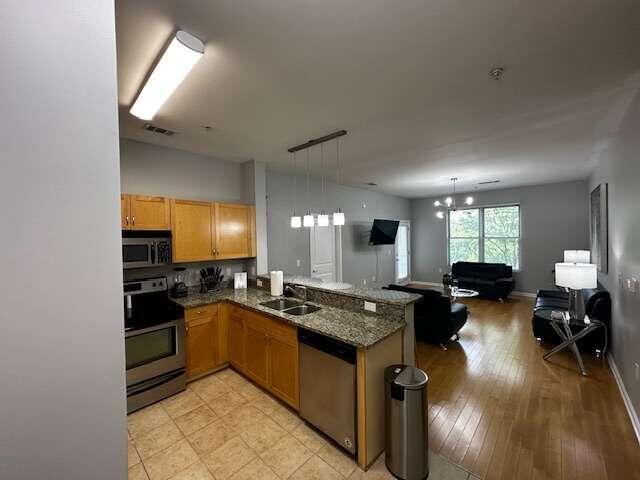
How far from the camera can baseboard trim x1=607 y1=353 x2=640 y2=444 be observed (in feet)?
7.32

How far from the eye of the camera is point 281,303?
10.3 feet

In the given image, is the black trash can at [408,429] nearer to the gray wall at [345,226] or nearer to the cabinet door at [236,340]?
the cabinet door at [236,340]

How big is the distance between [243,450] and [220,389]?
0.95 meters

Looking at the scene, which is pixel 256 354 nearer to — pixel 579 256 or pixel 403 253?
pixel 579 256

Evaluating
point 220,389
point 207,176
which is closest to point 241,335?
point 220,389

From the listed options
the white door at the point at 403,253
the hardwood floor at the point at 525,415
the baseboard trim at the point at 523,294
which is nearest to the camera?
the hardwood floor at the point at 525,415

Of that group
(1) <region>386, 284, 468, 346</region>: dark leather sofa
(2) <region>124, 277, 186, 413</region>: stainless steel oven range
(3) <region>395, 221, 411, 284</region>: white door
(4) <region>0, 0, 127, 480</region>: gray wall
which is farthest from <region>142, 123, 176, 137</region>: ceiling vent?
(3) <region>395, 221, 411, 284</region>: white door

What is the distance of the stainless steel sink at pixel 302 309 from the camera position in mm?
2888

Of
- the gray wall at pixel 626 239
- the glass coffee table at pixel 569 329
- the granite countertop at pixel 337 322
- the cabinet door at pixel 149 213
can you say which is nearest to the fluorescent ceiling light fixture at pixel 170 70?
the cabinet door at pixel 149 213

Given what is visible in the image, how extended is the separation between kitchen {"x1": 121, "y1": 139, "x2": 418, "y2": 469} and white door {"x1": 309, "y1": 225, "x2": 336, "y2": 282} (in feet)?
5.63

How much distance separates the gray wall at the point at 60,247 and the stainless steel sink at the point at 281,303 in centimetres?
223

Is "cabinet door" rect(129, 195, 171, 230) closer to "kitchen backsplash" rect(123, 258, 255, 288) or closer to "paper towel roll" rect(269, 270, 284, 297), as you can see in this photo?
"kitchen backsplash" rect(123, 258, 255, 288)

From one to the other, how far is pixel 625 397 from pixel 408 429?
248cm

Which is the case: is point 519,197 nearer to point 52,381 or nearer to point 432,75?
point 432,75
